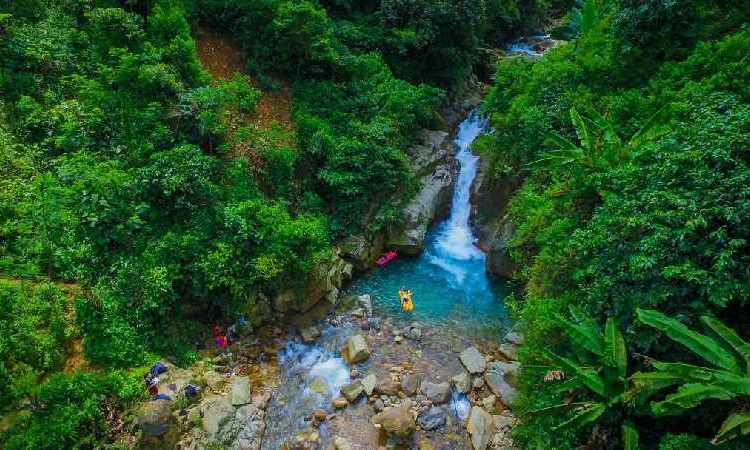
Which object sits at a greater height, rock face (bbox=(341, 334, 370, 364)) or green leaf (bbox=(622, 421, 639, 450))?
green leaf (bbox=(622, 421, 639, 450))

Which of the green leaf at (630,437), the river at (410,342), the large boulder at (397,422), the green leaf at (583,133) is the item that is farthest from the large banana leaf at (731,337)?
the large boulder at (397,422)

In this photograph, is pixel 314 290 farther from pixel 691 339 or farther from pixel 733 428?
pixel 733 428

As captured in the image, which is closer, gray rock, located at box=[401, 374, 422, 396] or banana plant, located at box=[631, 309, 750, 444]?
banana plant, located at box=[631, 309, 750, 444]

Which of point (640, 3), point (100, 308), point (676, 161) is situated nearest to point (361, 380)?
point (100, 308)

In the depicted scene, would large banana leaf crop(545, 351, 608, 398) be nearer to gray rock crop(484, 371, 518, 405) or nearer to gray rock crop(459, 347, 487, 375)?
gray rock crop(484, 371, 518, 405)

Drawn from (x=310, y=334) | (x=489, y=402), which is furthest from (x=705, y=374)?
(x=310, y=334)

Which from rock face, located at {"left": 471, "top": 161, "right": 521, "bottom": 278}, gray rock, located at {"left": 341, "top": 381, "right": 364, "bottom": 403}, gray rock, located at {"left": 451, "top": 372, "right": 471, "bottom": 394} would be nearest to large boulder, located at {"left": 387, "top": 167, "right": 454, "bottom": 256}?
rock face, located at {"left": 471, "top": 161, "right": 521, "bottom": 278}
